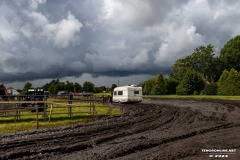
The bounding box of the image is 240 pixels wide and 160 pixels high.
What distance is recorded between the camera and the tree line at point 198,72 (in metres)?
72.4

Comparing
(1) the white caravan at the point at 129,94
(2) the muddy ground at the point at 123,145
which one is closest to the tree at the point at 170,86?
(1) the white caravan at the point at 129,94

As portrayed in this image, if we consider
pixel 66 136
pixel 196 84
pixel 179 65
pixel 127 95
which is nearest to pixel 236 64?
pixel 179 65

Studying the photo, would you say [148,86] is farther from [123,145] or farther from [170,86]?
[123,145]

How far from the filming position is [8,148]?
9.56m

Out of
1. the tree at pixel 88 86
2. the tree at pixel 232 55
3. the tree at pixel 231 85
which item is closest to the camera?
the tree at pixel 231 85

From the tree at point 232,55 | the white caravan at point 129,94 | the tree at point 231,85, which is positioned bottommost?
the white caravan at point 129,94

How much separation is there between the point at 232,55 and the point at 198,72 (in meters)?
12.2

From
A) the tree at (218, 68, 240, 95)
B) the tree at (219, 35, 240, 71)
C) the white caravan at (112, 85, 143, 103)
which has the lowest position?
the white caravan at (112, 85, 143, 103)

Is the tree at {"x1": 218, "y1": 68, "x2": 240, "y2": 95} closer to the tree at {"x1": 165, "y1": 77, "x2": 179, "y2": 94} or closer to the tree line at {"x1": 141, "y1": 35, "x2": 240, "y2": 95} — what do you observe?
the tree line at {"x1": 141, "y1": 35, "x2": 240, "y2": 95}

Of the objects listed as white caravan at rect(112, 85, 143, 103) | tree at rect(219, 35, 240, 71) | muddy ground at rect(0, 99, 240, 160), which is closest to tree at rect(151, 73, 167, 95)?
tree at rect(219, 35, 240, 71)

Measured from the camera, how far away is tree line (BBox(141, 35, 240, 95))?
7238 cm

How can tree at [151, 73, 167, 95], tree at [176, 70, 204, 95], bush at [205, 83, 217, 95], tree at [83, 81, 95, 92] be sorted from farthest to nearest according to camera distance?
tree at [83, 81, 95, 92], tree at [151, 73, 167, 95], tree at [176, 70, 204, 95], bush at [205, 83, 217, 95]

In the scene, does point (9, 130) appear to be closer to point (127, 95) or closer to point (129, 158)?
point (129, 158)

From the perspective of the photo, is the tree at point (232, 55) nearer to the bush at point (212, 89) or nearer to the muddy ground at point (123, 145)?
the bush at point (212, 89)
